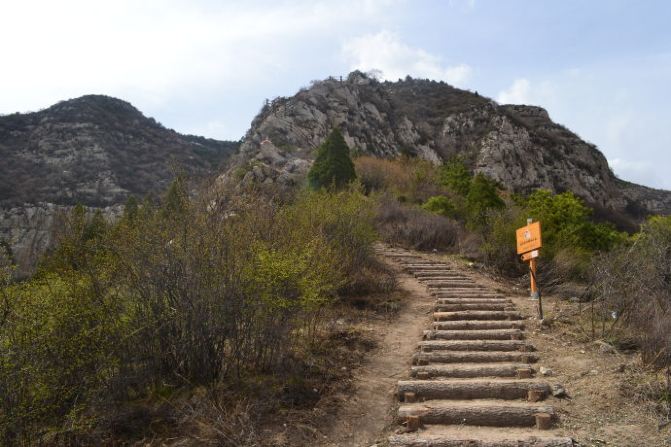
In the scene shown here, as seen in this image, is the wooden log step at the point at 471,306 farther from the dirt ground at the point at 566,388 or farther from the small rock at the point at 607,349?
the small rock at the point at 607,349

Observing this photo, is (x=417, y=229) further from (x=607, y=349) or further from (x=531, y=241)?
(x=607, y=349)

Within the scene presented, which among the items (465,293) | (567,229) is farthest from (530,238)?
(567,229)

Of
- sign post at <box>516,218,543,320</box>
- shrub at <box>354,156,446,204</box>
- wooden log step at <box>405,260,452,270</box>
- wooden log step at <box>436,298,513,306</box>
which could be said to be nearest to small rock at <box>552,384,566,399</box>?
sign post at <box>516,218,543,320</box>

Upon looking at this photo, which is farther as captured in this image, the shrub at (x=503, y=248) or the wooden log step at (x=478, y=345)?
the shrub at (x=503, y=248)

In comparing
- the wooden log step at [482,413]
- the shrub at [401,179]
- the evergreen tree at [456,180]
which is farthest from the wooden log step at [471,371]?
the evergreen tree at [456,180]

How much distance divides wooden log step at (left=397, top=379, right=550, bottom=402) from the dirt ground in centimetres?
22

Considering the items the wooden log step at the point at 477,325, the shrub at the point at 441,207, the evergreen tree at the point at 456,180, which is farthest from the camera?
the evergreen tree at the point at 456,180

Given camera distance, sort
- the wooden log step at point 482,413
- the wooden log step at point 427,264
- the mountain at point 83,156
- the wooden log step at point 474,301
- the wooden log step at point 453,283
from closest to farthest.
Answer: the wooden log step at point 482,413 → the wooden log step at point 474,301 → the wooden log step at point 453,283 → the wooden log step at point 427,264 → the mountain at point 83,156

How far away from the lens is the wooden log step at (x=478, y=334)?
693 cm

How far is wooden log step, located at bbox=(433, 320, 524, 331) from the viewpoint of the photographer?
7.32 m

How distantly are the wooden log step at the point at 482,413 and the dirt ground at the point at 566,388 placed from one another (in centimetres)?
22

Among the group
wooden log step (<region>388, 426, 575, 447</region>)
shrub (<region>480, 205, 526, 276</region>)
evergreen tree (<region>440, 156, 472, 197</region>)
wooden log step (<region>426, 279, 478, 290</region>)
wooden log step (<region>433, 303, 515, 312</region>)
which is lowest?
wooden log step (<region>388, 426, 575, 447</region>)

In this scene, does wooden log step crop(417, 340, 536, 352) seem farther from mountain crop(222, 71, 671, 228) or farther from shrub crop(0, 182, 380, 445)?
mountain crop(222, 71, 671, 228)

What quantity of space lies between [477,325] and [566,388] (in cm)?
224
